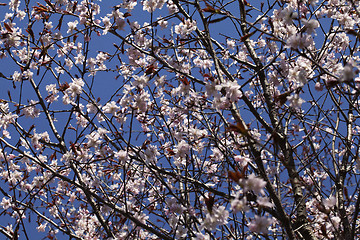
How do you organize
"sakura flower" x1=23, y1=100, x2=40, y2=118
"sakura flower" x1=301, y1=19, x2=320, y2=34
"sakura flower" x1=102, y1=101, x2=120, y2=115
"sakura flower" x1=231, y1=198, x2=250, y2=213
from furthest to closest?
"sakura flower" x1=23, y1=100, x2=40, y2=118, "sakura flower" x1=102, y1=101, x2=120, y2=115, "sakura flower" x1=301, y1=19, x2=320, y2=34, "sakura flower" x1=231, y1=198, x2=250, y2=213

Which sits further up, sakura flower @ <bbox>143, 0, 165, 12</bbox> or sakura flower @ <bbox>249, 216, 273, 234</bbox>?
sakura flower @ <bbox>143, 0, 165, 12</bbox>

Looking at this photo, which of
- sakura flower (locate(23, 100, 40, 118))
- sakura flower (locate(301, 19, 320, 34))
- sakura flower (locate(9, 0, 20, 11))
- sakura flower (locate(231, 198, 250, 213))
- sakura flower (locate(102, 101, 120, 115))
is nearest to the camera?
sakura flower (locate(231, 198, 250, 213))

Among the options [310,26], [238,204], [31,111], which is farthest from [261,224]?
[31,111]

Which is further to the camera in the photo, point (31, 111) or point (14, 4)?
point (14, 4)

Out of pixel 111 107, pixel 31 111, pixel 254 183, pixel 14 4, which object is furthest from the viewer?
pixel 14 4

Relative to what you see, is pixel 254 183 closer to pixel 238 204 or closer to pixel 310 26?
pixel 238 204

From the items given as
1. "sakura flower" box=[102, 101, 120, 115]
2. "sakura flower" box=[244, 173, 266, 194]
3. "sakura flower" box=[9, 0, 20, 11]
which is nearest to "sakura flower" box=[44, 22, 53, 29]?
"sakura flower" box=[9, 0, 20, 11]

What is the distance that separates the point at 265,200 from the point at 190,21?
7.31ft

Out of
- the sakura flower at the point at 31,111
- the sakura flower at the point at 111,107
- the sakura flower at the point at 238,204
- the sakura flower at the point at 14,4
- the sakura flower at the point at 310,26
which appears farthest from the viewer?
the sakura flower at the point at 14,4

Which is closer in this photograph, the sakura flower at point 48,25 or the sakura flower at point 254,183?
the sakura flower at point 254,183

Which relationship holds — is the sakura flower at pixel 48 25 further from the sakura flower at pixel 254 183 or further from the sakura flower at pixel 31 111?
the sakura flower at pixel 254 183

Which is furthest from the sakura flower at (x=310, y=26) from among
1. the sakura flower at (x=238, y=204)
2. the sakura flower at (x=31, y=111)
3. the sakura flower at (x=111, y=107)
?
the sakura flower at (x=31, y=111)

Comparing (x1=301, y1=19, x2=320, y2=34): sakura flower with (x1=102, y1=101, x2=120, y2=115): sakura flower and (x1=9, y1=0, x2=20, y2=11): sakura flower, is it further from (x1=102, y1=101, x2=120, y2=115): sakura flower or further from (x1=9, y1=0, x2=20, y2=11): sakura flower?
(x1=9, y1=0, x2=20, y2=11): sakura flower

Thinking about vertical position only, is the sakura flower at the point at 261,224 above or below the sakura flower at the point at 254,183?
below
